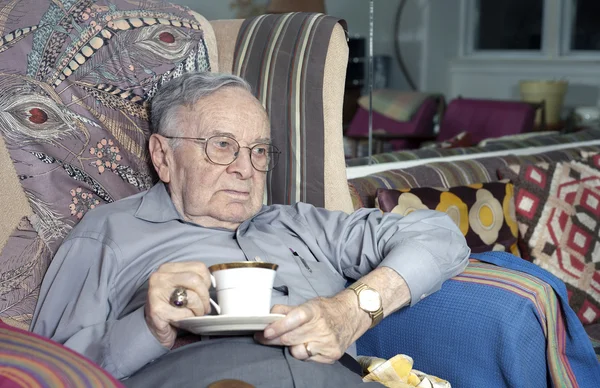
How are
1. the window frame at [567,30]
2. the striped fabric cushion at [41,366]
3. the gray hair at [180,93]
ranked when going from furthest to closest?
1. the window frame at [567,30]
2. the gray hair at [180,93]
3. the striped fabric cushion at [41,366]

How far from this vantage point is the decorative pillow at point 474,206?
75.0 inches

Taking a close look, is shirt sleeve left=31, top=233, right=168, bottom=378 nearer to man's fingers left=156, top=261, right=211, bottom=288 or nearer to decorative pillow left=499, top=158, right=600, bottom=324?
man's fingers left=156, top=261, right=211, bottom=288

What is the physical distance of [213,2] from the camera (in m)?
4.30

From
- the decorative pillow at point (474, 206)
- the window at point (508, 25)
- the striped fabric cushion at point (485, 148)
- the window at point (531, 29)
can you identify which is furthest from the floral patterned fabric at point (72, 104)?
the window at point (508, 25)

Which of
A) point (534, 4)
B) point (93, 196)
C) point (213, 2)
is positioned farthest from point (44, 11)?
point (534, 4)

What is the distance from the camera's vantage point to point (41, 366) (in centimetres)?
85

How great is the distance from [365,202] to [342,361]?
657 millimetres

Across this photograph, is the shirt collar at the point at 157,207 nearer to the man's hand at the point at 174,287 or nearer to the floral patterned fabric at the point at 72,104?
the floral patterned fabric at the point at 72,104

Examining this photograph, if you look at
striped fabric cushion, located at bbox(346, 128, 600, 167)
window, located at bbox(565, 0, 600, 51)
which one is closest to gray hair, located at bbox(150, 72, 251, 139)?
striped fabric cushion, located at bbox(346, 128, 600, 167)

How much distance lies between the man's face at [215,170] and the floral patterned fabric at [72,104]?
0.12 m

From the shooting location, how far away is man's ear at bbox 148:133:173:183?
152 centimetres

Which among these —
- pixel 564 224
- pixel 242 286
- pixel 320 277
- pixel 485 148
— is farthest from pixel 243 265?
pixel 485 148

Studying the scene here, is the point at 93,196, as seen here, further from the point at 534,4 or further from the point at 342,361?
the point at 534,4

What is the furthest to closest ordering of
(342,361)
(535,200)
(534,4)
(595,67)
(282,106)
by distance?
(534,4) < (595,67) < (535,200) < (282,106) < (342,361)
